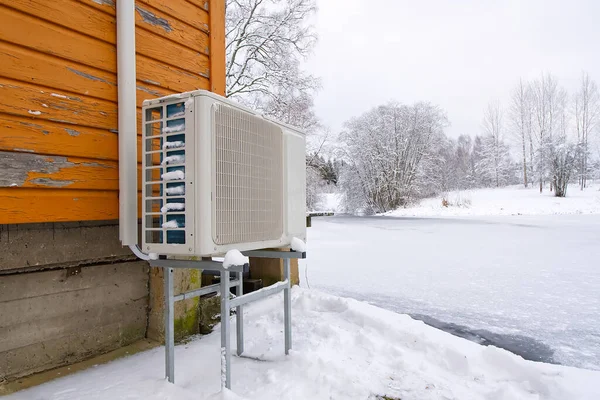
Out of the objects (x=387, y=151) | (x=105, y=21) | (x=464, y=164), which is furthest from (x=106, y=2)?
(x=464, y=164)

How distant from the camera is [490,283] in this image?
4.36 metres

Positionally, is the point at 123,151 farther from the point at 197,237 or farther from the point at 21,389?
the point at 21,389

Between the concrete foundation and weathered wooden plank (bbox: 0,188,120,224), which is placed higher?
weathered wooden plank (bbox: 0,188,120,224)

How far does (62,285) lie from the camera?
74.0 inches

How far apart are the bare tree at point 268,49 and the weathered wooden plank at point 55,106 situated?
8.79 m

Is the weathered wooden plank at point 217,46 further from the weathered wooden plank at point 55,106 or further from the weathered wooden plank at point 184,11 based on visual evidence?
the weathered wooden plank at point 55,106

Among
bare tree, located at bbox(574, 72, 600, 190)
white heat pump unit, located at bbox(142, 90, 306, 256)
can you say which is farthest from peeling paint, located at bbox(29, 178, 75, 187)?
bare tree, located at bbox(574, 72, 600, 190)

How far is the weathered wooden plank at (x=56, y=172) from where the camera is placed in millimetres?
1554

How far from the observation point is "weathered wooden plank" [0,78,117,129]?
1.55 metres

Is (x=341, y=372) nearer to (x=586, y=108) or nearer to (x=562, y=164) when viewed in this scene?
(x=562, y=164)

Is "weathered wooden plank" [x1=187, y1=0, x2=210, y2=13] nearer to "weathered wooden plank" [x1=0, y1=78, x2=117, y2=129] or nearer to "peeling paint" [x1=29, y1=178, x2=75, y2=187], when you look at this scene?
"weathered wooden plank" [x1=0, y1=78, x2=117, y2=129]

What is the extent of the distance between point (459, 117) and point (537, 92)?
44.5 metres

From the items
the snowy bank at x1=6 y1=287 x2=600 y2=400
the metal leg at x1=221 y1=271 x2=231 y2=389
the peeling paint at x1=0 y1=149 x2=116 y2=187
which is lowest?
the snowy bank at x1=6 y1=287 x2=600 y2=400

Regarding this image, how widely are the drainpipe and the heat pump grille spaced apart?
2.17 feet
